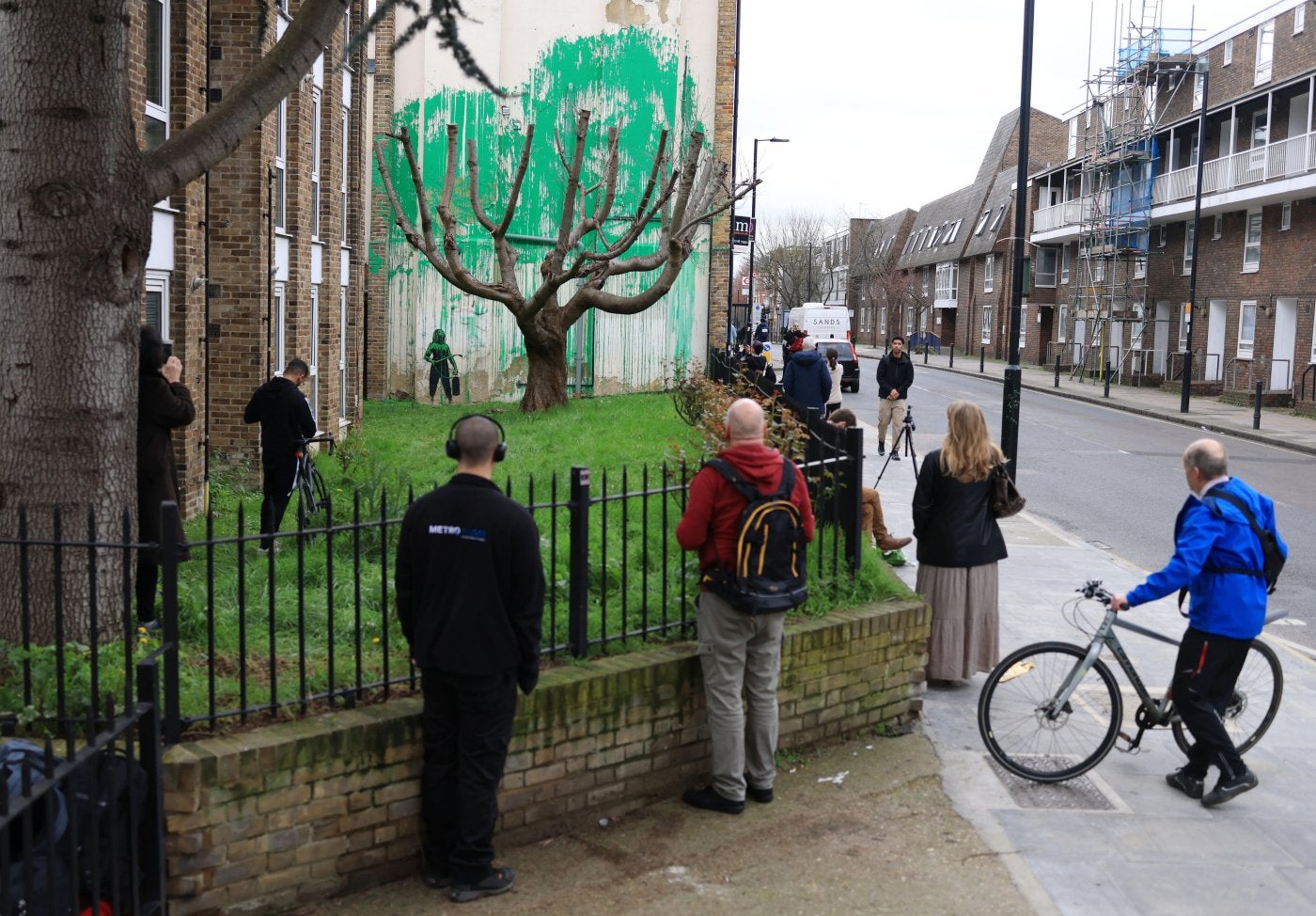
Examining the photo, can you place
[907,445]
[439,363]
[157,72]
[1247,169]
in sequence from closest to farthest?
→ [157,72]
[907,445]
[439,363]
[1247,169]

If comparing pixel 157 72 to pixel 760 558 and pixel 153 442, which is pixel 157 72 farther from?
pixel 760 558

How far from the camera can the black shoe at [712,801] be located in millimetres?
5816

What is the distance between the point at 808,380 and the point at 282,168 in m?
6.73

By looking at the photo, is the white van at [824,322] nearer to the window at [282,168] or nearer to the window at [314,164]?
the window at [314,164]

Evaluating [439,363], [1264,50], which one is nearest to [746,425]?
A: [439,363]

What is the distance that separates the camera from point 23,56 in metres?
5.39

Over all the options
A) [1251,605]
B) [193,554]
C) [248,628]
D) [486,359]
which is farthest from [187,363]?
[486,359]

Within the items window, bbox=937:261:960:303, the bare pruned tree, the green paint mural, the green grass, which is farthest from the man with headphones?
window, bbox=937:261:960:303

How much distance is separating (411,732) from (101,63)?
305cm

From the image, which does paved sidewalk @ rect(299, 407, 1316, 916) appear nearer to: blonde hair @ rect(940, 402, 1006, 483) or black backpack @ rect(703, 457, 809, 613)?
black backpack @ rect(703, 457, 809, 613)

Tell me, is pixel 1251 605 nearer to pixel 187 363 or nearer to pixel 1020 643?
pixel 1020 643

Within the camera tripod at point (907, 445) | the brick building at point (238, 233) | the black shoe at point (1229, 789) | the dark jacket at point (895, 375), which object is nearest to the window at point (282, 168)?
the brick building at point (238, 233)

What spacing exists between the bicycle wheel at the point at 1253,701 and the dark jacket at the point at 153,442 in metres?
5.41

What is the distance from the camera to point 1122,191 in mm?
44531
